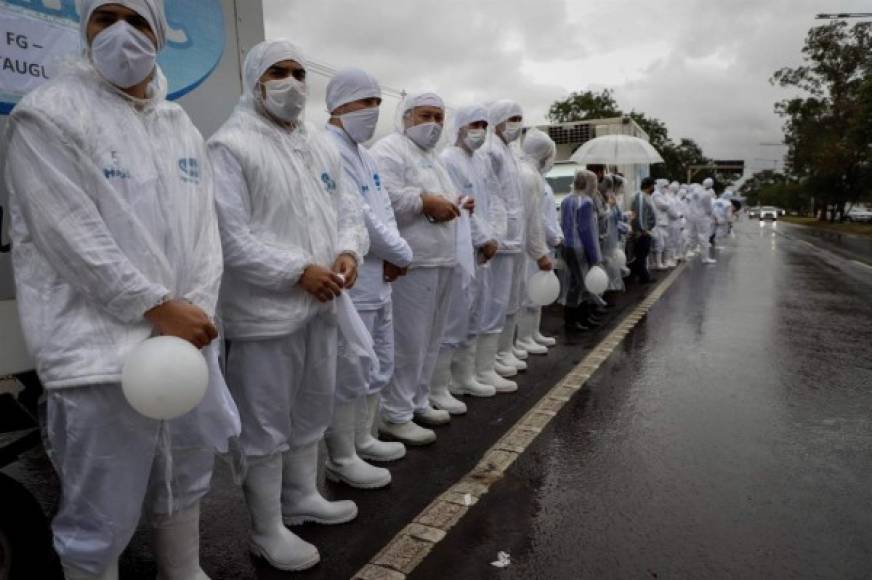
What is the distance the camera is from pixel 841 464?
3.90 m

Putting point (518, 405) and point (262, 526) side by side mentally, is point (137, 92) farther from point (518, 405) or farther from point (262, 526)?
point (518, 405)

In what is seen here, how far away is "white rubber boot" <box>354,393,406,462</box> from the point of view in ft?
12.7

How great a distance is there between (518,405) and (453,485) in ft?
5.28

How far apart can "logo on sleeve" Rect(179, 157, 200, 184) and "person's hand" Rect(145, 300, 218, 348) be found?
0.43 m

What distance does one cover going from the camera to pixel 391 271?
12.1ft

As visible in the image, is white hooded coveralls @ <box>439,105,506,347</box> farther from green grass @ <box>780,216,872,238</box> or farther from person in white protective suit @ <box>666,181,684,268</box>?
green grass @ <box>780,216,872,238</box>

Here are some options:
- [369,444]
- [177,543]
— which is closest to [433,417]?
[369,444]

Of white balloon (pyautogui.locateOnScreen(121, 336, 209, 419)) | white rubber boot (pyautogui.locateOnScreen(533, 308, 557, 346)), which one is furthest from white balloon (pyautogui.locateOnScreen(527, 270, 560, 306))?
white balloon (pyautogui.locateOnScreen(121, 336, 209, 419))

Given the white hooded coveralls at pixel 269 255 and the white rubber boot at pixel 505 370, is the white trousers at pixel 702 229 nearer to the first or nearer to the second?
the white rubber boot at pixel 505 370

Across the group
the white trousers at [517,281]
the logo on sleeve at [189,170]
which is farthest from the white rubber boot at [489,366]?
the logo on sleeve at [189,170]

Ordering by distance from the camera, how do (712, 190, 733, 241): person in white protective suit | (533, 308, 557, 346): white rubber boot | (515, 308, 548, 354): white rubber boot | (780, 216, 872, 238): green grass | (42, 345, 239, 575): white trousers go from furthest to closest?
(780, 216, 872, 238): green grass, (712, 190, 733, 241): person in white protective suit, (533, 308, 557, 346): white rubber boot, (515, 308, 548, 354): white rubber boot, (42, 345, 239, 575): white trousers

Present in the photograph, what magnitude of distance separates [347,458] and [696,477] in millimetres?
1918

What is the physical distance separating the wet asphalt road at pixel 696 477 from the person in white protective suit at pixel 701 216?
1227 cm

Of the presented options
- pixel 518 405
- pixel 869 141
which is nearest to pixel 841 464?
pixel 518 405
